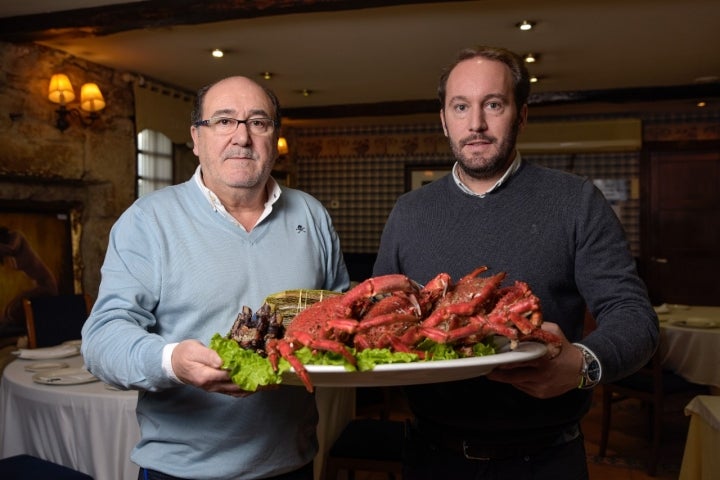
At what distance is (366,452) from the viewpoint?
284 centimetres

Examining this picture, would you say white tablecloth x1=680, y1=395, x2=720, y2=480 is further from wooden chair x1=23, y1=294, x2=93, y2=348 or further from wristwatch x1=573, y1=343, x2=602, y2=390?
wooden chair x1=23, y1=294, x2=93, y2=348

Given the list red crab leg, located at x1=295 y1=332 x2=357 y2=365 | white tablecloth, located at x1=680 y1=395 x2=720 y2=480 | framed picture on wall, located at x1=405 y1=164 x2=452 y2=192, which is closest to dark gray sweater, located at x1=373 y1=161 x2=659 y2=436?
red crab leg, located at x1=295 y1=332 x2=357 y2=365

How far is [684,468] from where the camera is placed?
8.95ft

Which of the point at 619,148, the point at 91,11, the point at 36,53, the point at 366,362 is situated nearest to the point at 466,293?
the point at 366,362

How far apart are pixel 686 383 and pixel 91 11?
4.79 m

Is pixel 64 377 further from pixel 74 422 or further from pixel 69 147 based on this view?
pixel 69 147

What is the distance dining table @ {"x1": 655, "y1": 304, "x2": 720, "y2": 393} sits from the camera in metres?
4.16

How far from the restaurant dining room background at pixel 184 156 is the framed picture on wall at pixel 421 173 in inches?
0.9

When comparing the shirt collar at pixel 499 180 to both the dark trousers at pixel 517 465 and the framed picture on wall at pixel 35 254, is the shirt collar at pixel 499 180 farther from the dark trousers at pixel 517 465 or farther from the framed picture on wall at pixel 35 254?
the framed picture on wall at pixel 35 254

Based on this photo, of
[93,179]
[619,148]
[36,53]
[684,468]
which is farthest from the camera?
[619,148]

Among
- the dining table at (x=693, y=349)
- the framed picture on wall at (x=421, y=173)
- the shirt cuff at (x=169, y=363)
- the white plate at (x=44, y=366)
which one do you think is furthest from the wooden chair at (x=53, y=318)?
the framed picture on wall at (x=421, y=173)

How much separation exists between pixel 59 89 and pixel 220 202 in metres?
3.96

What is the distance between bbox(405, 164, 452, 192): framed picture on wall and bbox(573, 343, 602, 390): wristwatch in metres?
7.89

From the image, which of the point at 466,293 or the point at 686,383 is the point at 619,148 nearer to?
the point at 686,383
